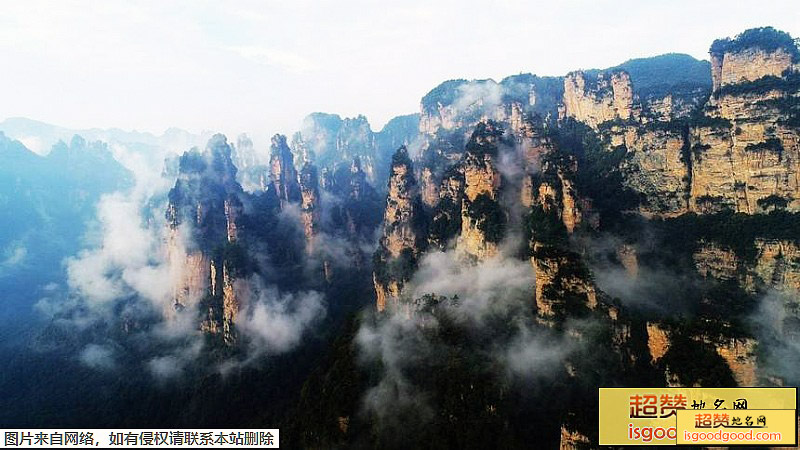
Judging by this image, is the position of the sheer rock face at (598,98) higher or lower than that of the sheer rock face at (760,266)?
higher

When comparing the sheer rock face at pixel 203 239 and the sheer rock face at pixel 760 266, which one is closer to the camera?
the sheer rock face at pixel 760 266

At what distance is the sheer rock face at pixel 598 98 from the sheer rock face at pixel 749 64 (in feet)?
50.5

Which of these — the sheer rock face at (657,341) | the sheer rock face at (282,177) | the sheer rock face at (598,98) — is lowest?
the sheer rock face at (657,341)

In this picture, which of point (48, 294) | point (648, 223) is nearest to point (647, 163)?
point (648, 223)

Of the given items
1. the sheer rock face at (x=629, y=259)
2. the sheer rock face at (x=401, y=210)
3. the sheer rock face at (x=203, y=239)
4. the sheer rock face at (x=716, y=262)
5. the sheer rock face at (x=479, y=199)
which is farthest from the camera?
the sheer rock face at (x=203, y=239)

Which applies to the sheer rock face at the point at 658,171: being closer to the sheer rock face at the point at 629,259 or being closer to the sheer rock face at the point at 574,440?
the sheer rock face at the point at 629,259

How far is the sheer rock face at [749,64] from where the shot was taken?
46.3m

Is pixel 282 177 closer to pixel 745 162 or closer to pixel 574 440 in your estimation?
pixel 745 162

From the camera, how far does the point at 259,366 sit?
7900 centimetres

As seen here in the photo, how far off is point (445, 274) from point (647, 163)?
2736 cm

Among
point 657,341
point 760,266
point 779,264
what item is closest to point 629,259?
point 760,266
